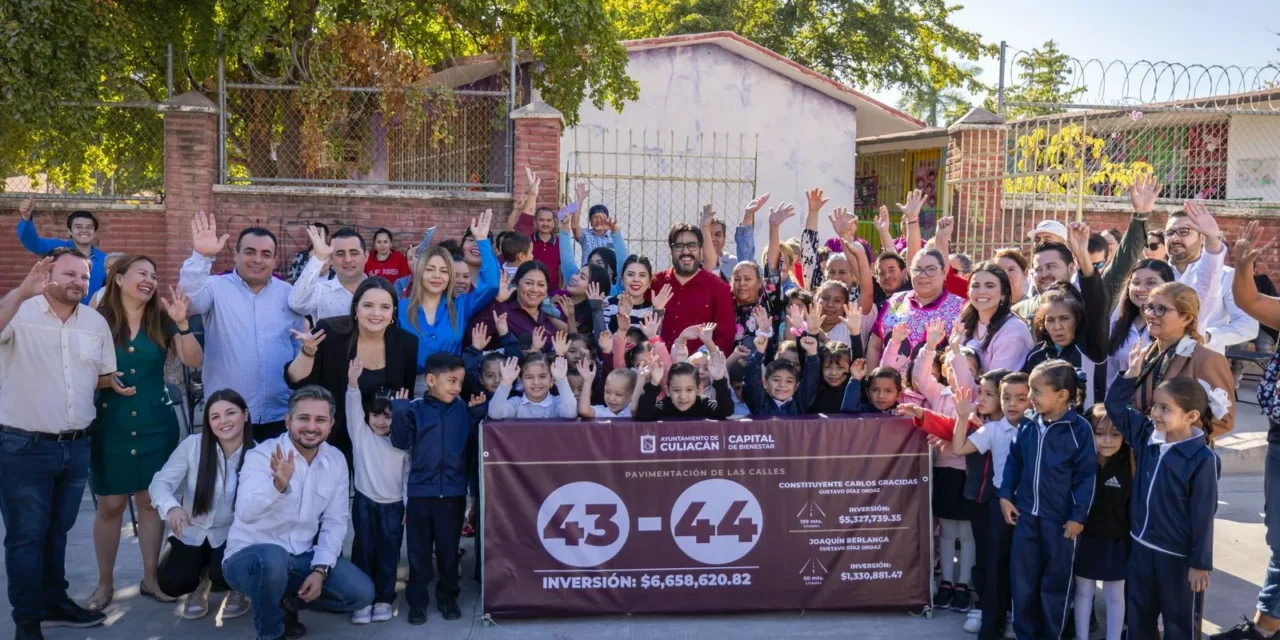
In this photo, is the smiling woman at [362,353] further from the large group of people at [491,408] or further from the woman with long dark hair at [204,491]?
the woman with long dark hair at [204,491]

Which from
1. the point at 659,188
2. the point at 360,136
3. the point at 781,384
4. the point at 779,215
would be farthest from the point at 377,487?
the point at 659,188

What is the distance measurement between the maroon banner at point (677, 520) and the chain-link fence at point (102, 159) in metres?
7.87

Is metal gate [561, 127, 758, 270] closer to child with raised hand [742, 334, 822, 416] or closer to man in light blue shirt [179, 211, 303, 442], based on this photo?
child with raised hand [742, 334, 822, 416]

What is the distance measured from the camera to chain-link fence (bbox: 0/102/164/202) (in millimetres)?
11359

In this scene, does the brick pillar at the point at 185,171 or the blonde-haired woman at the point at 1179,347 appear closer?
the blonde-haired woman at the point at 1179,347

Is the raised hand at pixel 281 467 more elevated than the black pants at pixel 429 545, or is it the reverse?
the raised hand at pixel 281 467

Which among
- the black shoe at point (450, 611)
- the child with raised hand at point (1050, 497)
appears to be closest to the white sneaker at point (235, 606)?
the black shoe at point (450, 611)

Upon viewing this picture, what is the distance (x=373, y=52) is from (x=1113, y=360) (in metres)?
8.80

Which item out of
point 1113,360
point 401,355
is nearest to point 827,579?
point 1113,360

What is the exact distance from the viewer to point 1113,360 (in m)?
5.82

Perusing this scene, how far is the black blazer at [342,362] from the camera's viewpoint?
5.92 metres

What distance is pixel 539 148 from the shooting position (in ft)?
38.4

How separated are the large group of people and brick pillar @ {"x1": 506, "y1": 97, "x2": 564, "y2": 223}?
16.2ft

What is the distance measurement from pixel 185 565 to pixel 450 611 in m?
1.39
